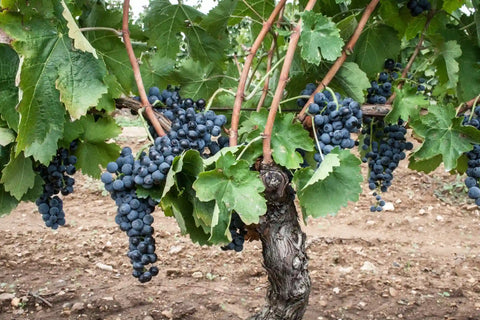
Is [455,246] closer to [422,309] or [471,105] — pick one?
[422,309]

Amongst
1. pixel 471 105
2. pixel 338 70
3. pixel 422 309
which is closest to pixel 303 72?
pixel 338 70

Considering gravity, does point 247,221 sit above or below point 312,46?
below

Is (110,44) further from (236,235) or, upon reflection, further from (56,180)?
(236,235)

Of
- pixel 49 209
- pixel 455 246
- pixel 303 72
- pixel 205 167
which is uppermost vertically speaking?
pixel 303 72

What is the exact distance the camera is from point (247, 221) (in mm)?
1577

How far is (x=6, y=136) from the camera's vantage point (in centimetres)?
178

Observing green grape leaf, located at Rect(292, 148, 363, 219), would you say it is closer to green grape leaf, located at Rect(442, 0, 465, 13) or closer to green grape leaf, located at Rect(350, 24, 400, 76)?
green grape leaf, located at Rect(350, 24, 400, 76)

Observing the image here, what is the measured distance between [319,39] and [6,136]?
44.2 inches

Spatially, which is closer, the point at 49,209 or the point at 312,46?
the point at 312,46

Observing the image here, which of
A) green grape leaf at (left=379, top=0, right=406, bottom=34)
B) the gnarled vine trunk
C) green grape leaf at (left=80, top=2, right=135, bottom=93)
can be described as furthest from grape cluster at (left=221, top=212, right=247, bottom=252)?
green grape leaf at (left=379, top=0, right=406, bottom=34)

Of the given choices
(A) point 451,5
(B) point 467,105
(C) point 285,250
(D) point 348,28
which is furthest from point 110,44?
(A) point 451,5

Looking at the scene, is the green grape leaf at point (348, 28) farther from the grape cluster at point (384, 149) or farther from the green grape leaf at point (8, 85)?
the green grape leaf at point (8, 85)

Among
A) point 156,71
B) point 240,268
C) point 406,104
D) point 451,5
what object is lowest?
point 240,268

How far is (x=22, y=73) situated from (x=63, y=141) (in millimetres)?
529
